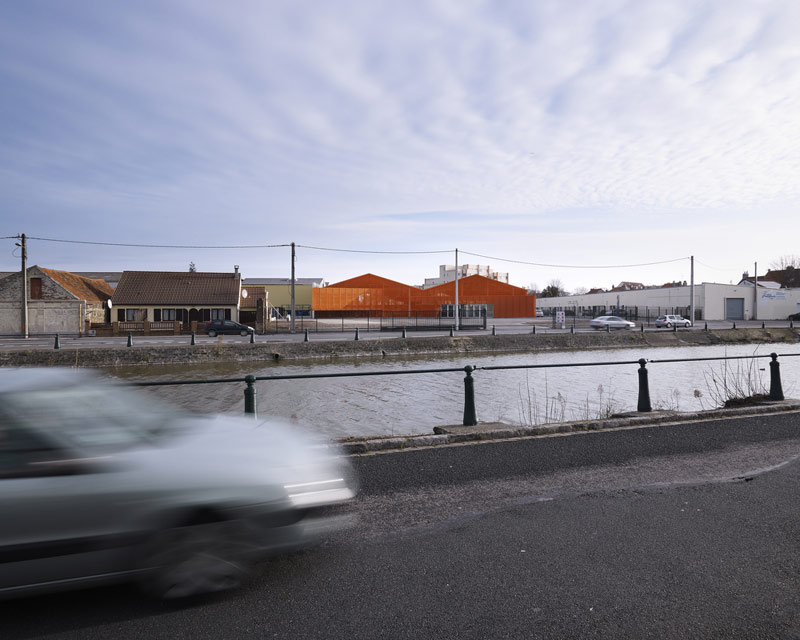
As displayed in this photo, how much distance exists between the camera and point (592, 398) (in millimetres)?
16297

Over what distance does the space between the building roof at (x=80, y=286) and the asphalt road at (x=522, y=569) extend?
50.9 meters

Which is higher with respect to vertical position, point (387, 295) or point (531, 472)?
point (387, 295)

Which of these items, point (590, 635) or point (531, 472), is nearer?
point (590, 635)

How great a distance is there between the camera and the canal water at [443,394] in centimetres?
1348

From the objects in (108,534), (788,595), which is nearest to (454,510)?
(788,595)

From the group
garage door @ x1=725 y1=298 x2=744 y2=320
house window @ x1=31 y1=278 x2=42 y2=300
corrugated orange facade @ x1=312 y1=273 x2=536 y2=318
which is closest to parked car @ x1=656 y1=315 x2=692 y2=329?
garage door @ x1=725 y1=298 x2=744 y2=320

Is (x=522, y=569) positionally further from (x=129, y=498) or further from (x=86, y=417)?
(x=86, y=417)

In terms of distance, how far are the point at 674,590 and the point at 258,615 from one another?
105 inches

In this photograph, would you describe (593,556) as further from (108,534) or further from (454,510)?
(108,534)

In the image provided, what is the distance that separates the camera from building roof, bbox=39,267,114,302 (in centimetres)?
4784

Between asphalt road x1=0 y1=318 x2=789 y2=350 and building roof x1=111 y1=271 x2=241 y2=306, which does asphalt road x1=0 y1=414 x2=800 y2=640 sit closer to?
asphalt road x1=0 y1=318 x2=789 y2=350

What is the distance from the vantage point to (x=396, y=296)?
75.2m

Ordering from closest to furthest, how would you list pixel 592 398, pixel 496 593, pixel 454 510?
pixel 496 593, pixel 454 510, pixel 592 398

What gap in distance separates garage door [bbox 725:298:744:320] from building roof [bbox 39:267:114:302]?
72.1 meters
